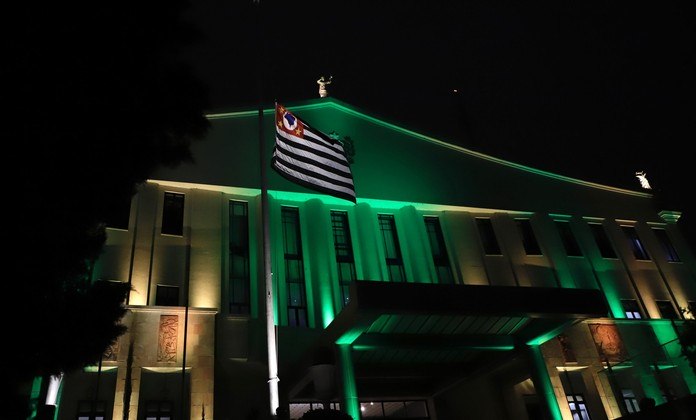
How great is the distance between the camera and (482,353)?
17.9m

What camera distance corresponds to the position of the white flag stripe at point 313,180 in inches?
636

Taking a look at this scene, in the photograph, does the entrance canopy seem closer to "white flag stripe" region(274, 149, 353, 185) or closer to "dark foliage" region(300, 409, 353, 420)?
"dark foliage" region(300, 409, 353, 420)

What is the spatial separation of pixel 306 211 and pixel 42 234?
47.7ft

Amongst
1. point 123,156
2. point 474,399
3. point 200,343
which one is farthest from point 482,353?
point 123,156

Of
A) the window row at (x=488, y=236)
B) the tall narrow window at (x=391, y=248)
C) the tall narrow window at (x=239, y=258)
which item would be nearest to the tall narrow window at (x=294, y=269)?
the tall narrow window at (x=239, y=258)

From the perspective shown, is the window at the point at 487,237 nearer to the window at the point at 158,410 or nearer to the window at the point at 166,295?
the window at the point at 166,295

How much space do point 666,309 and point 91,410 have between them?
23.8 metres

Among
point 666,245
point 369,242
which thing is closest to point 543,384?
point 369,242

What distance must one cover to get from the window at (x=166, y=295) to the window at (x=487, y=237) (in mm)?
12960

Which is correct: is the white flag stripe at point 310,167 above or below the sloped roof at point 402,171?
below

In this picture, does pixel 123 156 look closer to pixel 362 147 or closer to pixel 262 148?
pixel 262 148

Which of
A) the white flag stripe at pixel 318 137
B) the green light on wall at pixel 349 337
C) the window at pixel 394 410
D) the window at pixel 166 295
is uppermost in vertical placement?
the white flag stripe at pixel 318 137

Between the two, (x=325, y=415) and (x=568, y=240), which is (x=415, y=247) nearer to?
(x=568, y=240)

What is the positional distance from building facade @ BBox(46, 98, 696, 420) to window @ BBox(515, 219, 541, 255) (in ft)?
0.22
